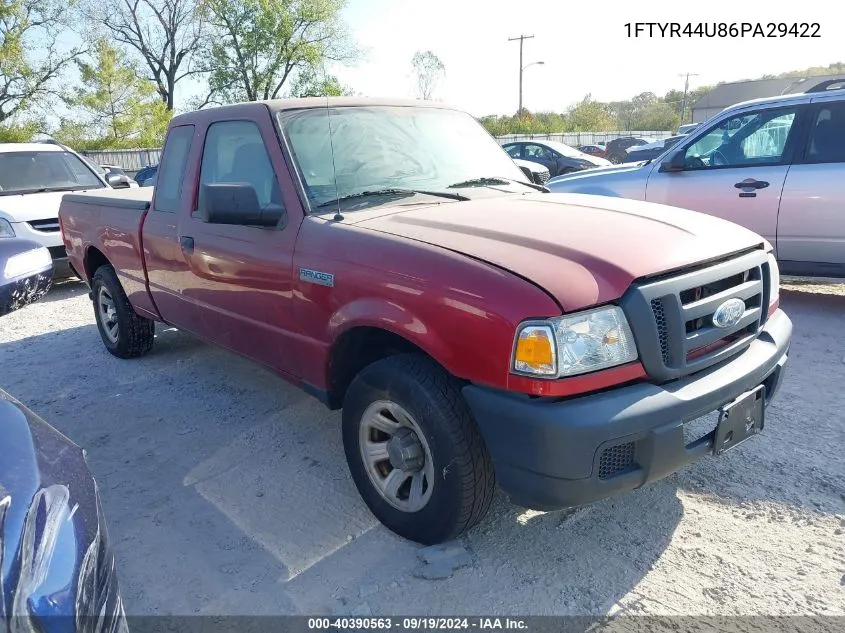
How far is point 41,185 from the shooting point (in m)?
8.70

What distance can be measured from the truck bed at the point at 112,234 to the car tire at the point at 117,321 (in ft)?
0.60

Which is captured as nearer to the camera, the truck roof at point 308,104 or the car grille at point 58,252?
the truck roof at point 308,104

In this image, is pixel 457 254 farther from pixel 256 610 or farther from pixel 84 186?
pixel 84 186

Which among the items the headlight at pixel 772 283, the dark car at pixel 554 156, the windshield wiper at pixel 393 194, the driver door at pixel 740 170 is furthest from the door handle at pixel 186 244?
the dark car at pixel 554 156

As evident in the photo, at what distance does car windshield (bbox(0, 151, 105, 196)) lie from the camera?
A: 28.1 feet

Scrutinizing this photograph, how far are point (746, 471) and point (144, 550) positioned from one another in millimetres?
2856

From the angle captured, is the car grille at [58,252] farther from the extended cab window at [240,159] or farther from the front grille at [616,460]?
the front grille at [616,460]

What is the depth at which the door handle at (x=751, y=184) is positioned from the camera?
577cm

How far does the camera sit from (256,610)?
2.52 meters

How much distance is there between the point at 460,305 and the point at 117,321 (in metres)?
4.00

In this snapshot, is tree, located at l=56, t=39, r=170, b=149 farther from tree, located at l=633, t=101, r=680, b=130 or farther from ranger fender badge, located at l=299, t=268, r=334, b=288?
tree, located at l=633, t=101, r=680, b=130

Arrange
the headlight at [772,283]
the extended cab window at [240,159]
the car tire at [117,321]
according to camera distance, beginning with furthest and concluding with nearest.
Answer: the car tire at [117,321], the extended cab window at [240,159], the headlight at [772,283]

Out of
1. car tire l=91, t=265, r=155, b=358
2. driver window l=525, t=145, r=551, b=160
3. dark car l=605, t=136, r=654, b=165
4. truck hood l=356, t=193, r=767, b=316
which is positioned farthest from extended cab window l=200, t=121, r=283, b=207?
dark car l=605, t=136, r=654, b=165

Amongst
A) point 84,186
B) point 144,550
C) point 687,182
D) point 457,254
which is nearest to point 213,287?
point 144,550
